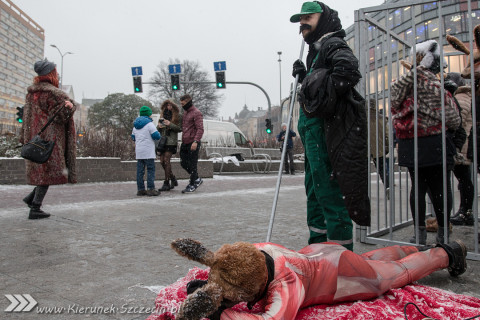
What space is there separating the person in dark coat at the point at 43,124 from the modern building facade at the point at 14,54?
5630cm

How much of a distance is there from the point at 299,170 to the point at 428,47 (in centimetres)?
1510

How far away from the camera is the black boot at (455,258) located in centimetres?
251

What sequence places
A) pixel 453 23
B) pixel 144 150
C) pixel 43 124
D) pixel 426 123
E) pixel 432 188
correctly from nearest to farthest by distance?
pixel 426 123, pixel 432 188, pixel 43 124, pixel 144 150, pixel 453 23

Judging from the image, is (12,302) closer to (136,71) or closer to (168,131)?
(168,131)

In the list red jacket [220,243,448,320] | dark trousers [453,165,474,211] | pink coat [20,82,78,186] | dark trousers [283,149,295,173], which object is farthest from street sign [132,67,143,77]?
red jacket [220,243,448,320]

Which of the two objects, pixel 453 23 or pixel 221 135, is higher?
pixel 453 23

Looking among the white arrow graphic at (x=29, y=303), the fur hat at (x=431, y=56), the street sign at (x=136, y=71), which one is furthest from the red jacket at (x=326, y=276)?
the street sign at (x=136, y=71)

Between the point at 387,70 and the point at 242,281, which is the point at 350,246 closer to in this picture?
the point at 242,281

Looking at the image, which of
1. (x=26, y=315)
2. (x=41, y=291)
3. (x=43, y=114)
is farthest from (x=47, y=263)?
(x=43, y=114)

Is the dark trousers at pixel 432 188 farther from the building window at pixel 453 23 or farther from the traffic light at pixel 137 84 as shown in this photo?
the traffic light at pixel 137 84

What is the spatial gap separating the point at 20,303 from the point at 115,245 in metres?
1.38

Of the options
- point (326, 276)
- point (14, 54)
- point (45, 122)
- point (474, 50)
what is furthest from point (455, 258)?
point (14, 54)

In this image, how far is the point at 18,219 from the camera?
4.75m

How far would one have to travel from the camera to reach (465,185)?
4555mm
